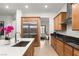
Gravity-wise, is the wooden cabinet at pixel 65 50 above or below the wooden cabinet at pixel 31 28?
below

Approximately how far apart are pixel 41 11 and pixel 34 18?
0.63m

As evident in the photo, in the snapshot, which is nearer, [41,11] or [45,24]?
[41,11]

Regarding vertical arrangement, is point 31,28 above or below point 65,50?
above

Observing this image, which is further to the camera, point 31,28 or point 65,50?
point 31,28

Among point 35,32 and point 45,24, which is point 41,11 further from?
point 45,24

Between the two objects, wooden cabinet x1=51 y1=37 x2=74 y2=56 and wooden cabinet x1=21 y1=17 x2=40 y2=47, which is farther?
wooden cabinet x1=21 y1=17 x2=40 y2=47

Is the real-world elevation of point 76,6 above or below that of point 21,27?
above

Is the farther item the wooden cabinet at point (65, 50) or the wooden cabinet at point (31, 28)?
the wooden cabinet at point (31, 28)

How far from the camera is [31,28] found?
862 centimetres

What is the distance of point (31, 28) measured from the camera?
8617 millimetres

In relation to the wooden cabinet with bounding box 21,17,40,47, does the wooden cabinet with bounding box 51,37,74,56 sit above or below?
below

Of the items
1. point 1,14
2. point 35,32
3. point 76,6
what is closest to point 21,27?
point 35,32

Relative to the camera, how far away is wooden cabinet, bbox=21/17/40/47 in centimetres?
841

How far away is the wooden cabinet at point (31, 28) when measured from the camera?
27.6ft
